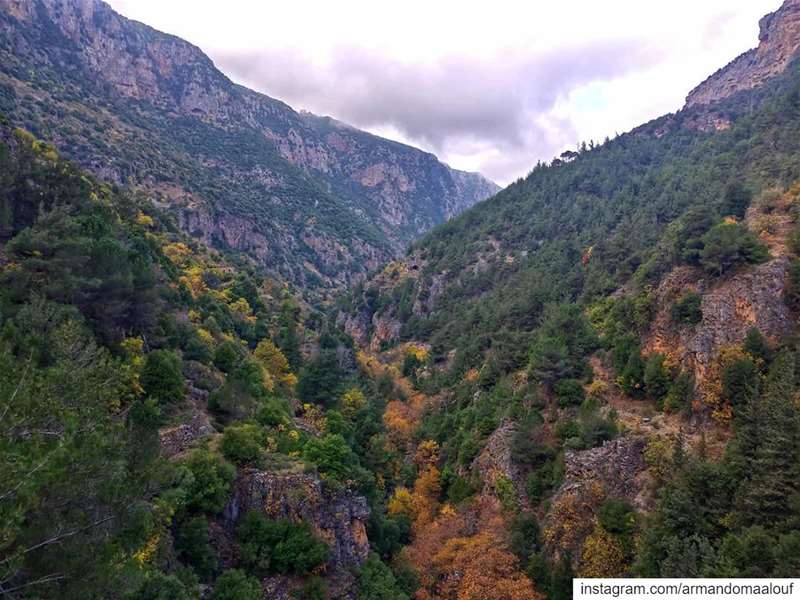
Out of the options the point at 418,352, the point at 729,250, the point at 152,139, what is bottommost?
the point at 418,352

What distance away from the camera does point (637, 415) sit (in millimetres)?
34281

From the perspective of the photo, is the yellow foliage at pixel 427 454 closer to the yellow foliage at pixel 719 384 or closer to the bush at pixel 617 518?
the bush at pixel 617 518

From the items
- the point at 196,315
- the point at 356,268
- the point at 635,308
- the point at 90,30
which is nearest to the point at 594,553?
the point at 635,308

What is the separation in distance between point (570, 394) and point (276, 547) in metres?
24.9

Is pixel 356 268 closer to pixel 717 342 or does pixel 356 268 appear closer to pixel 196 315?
pixel 196 315

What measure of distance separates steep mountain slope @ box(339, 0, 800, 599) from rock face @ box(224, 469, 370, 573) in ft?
19.4

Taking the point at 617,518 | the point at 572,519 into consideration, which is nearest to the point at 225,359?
the point at 572,519

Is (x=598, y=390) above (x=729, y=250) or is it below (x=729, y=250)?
below

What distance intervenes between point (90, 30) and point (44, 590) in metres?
208

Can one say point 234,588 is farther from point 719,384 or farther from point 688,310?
point 688,310

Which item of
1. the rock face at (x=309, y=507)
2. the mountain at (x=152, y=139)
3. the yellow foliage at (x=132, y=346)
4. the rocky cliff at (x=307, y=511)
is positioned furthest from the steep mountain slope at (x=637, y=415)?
the mountain at (x=152, y=139)

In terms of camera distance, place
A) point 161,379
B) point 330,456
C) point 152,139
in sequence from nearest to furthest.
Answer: point 161,379 → point 330,456 → point 152,139

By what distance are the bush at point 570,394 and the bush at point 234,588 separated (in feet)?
85.4

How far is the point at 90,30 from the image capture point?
168 m
